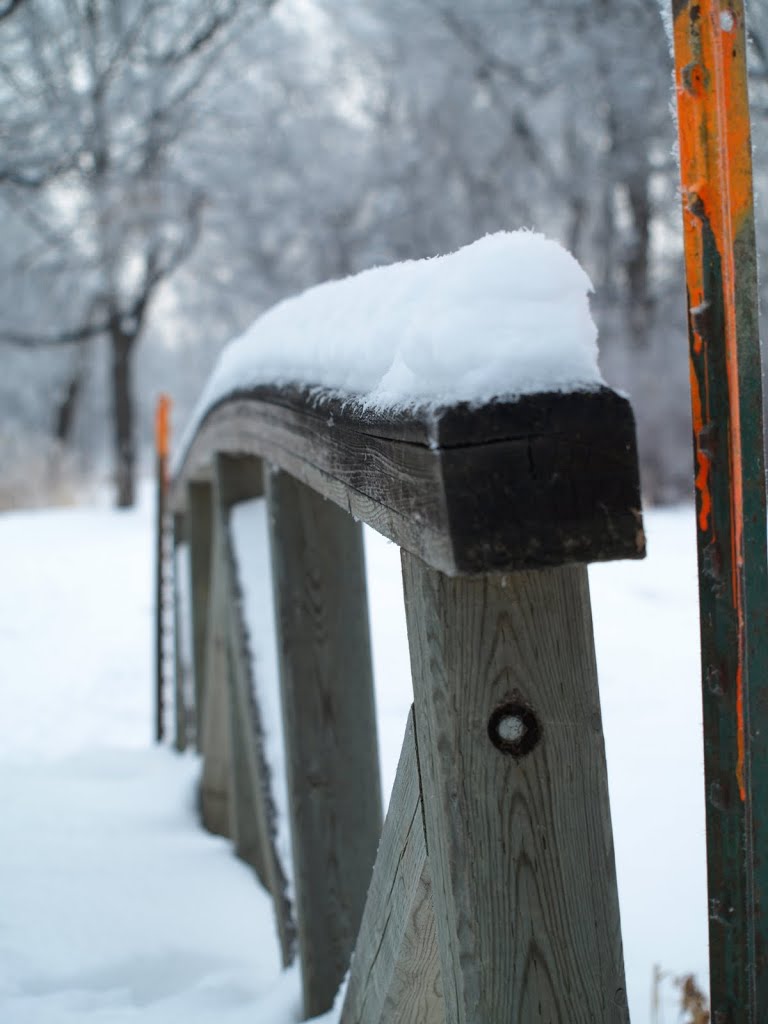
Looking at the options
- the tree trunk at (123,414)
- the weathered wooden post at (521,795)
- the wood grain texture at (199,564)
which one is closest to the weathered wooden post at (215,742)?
the wood grain texture at (199,564)

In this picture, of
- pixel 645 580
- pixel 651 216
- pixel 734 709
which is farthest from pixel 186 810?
pixel 651 216

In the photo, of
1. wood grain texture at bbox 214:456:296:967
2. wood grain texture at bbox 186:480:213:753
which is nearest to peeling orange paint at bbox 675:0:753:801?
wood grain texture at bbox 214:456:296:967

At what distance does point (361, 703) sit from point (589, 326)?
1017mm

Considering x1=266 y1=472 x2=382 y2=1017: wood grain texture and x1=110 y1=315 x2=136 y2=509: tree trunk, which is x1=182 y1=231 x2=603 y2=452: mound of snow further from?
x1=110 y1=315 x2=136 y2=509: tree trunk

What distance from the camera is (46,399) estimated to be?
925 inches

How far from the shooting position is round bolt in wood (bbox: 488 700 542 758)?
0.91 metres

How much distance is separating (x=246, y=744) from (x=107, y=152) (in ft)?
25.5

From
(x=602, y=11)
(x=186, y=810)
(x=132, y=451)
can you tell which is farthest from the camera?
(x=132, y=451)

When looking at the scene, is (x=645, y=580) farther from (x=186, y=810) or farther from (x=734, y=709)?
(x=734, y=709)

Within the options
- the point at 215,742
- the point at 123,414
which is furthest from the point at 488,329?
the point at 123,414

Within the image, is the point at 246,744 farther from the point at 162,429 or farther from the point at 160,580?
the point at 162,429

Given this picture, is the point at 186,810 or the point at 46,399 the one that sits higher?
the point at 46,399

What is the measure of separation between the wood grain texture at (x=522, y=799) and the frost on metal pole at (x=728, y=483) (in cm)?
10

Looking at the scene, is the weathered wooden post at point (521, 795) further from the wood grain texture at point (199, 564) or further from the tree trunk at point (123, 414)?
the tree trunk at point (123, 414)
